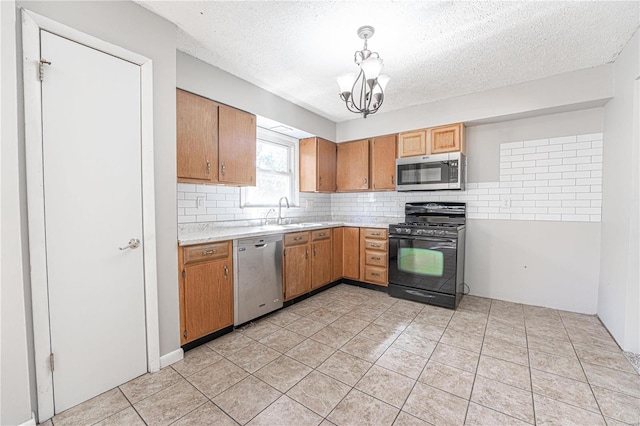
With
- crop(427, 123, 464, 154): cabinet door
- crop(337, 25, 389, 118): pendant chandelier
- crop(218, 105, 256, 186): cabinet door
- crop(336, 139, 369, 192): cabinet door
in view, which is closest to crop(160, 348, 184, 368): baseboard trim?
crop(218, 105, 256, 186): cabinet door

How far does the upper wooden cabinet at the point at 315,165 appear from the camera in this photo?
4.04 m

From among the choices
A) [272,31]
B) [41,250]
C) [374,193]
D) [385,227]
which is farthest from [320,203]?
[41,250]

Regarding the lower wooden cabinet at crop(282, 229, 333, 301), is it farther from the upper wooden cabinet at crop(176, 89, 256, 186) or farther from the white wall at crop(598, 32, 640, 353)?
the white wall at crop(598, 32, 640, 353)

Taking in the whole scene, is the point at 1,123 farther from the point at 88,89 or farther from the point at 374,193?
the point at 374,193

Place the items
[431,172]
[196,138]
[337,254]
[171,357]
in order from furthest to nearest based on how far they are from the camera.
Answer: [337,254] → [431,172] → [196,138] → [171,357]

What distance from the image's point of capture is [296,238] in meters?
3.23

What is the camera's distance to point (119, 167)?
1757mm

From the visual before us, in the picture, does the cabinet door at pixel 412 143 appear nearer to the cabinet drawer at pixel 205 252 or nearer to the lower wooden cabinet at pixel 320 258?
the lower wooden cabinet at pixel 320 258

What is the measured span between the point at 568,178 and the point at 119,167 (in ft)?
14.2

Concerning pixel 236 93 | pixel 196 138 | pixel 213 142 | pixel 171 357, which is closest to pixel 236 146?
pixel 213 142

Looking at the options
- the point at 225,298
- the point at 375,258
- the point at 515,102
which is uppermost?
the point at 515,102

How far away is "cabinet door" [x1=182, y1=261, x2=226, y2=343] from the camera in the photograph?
2.18m

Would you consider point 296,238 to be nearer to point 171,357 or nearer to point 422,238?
point 422,238

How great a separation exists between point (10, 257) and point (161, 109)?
4.03 feet
